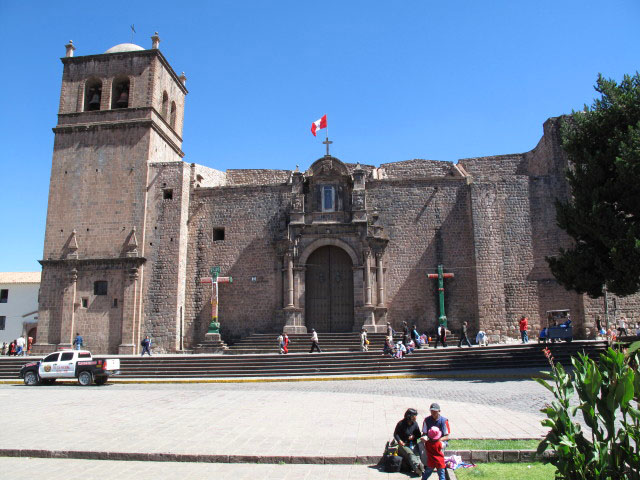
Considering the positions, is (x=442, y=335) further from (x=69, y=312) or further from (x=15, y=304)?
(x=15, y=304)

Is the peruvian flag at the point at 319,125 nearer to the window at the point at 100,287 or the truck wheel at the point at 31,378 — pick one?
the window at the point at 100,287

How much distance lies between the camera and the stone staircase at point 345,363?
55.8 ft

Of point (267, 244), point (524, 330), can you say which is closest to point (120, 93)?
point (267, 244)

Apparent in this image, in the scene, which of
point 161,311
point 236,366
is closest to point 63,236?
point 161,311

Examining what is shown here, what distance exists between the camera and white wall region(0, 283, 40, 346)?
1625 inches

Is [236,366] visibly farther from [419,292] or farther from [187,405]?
[419,292]

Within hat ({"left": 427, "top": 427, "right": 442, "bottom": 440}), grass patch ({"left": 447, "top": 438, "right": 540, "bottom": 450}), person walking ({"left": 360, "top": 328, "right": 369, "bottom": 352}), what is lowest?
grass patch ({"left": 447, "top": 438, "right": 540, "bottom": 450})

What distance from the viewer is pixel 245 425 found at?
8.57 m

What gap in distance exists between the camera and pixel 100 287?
76.7ft

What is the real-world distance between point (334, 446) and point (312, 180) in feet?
58.8

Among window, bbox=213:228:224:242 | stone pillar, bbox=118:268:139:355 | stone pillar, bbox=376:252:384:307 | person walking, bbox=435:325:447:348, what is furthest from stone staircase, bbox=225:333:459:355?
window, bbox=213:228:224:242

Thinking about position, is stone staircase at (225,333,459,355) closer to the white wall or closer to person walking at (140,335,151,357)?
person walking at (140,335,151,357)

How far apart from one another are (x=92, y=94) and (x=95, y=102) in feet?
→ 1.93

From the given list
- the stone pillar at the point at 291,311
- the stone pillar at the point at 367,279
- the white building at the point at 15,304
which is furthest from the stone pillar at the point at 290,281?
the white building at the point at 15,304
